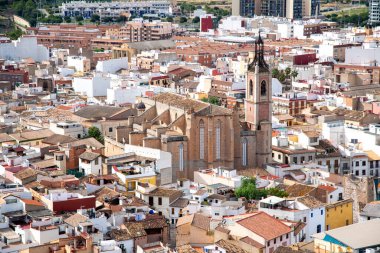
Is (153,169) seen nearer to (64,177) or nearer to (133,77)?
(64,177)

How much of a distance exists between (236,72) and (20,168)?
2465 centimetres

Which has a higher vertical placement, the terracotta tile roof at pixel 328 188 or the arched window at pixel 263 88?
the arched window at pixel 263 88

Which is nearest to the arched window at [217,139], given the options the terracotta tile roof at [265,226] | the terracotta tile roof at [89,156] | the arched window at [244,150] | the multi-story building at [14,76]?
the arched window at [244,150]

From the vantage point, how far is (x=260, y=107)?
90.1 feet

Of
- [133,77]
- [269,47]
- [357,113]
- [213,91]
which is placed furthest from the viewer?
[269,47]

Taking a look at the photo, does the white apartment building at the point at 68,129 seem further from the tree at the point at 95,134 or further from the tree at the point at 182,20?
the tree at the point at 182,20

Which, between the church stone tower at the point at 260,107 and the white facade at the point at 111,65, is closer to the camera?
the church stone tower at the point at 260,107

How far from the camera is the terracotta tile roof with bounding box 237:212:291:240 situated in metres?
18.8

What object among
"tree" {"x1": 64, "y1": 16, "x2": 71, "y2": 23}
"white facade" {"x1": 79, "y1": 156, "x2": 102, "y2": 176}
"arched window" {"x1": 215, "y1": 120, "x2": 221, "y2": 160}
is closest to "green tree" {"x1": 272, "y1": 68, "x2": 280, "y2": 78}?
"arched window" {"x1": 215, "y1": 120, "x2": 221, "y2": 160}

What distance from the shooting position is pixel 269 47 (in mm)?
58094

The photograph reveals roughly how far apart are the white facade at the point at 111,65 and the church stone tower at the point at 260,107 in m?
18.5

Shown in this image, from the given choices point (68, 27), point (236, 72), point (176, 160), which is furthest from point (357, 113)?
point (68, 27)

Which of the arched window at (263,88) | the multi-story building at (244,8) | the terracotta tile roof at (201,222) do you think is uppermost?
the arched window at (263,88)

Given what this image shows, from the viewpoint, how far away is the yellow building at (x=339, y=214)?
2120 centimetres
